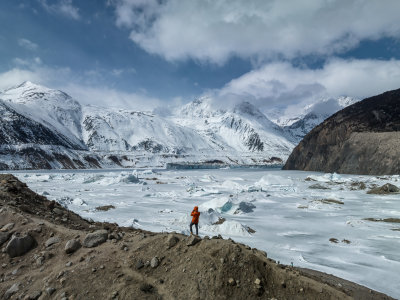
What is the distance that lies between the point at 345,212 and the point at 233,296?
20.4 m

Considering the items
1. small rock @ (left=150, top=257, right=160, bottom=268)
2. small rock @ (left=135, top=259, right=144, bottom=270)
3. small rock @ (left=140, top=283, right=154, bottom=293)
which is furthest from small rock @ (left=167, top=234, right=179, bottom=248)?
small rock @ (left=140, top=283, right=154, bottom=293)

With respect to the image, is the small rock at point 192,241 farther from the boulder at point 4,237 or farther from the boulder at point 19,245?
the boulder at point 4,237

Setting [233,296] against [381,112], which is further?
[381,112]

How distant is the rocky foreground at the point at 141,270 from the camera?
6.12m

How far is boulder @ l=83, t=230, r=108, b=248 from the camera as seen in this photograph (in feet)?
25.2

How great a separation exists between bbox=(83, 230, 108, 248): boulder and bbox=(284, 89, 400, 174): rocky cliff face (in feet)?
240

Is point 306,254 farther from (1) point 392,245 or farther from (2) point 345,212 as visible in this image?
(2) point 345,212

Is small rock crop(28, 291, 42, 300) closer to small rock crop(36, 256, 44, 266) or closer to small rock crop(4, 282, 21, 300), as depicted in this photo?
small rock crop(4, 282, 21, 300)

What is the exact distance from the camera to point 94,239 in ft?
25.6

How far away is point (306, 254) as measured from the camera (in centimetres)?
1216

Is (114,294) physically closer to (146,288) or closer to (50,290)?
(146,288)

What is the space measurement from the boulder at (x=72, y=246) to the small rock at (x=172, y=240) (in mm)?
2516

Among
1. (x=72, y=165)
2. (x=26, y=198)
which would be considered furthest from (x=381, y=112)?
(x=72, y=165)

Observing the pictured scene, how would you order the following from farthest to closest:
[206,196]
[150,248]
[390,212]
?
[206,196]
[390,212]
[150,248]
